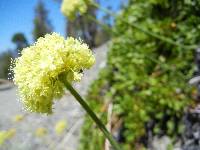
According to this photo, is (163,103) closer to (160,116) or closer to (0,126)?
(160,116)

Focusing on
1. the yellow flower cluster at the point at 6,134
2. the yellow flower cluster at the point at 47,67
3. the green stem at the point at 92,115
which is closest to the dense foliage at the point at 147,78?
the yellow flower cluster at the point at 6,134

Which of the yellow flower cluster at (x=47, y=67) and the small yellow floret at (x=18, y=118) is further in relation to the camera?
the small yellow floret at (x=18, y=118)

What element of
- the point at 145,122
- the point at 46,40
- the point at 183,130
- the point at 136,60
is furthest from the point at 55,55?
the point at 136,60

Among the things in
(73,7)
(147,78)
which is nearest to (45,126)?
(147,78)

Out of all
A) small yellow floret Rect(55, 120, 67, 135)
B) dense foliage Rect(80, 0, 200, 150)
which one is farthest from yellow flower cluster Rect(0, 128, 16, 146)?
dense foliage Rect(80, 0, 200, 150)

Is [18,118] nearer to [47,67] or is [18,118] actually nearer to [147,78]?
[147,78]

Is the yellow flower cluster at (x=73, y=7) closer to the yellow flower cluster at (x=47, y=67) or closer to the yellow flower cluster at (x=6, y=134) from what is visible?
the yellow flower cluster at (x=6, y=134)
